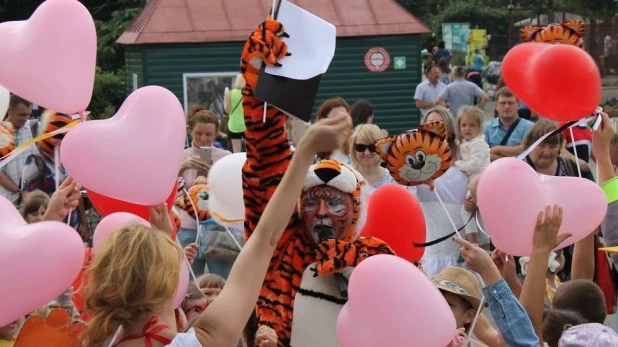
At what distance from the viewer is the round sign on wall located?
51.9 feet

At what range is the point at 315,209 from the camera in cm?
355

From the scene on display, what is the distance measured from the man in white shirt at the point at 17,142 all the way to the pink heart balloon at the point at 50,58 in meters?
3.51

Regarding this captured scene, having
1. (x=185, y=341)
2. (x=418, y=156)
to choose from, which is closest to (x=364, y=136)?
(x=418, y=156)

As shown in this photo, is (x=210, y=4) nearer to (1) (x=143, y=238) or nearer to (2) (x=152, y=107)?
(2) (x=152, y=107)

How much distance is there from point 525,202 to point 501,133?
5.06 m

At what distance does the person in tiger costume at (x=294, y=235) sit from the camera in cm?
343

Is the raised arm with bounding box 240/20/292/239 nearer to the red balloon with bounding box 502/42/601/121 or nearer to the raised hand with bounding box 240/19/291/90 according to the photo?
the raised hand with bounding box 240/19/291/90

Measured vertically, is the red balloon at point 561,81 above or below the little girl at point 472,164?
above

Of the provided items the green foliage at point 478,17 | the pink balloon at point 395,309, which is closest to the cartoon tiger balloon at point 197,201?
the pink balloon at point 395,309

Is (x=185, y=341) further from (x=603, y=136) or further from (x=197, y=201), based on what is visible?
(x=197, y=201)

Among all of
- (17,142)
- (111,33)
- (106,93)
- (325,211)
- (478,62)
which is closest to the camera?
(325,211)

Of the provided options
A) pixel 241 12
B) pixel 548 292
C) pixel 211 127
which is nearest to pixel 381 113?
pixel 241 12

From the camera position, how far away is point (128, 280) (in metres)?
2.52

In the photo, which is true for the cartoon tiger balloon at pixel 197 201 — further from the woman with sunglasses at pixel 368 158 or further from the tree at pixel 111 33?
the tree at pixel 111 33
